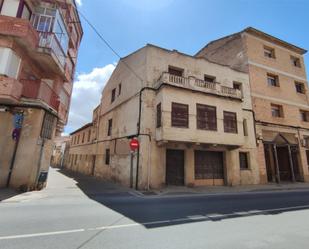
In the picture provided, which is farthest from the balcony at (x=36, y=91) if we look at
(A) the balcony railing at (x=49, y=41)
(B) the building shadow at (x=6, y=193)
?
(B) the building shadow at (x=6, y=193)

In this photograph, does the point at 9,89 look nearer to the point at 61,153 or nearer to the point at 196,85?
the point at 196,85

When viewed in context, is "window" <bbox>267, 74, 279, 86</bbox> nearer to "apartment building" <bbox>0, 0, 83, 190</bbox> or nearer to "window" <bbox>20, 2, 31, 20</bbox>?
"apartment building" <bbox>0, 0, 83, 190</bbox>

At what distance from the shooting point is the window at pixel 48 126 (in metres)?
11.1

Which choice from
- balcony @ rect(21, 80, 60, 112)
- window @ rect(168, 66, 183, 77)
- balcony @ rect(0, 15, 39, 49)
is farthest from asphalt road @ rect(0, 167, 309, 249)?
window @ rect(168, 66, 183, 77)

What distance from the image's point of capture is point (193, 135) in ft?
41.9

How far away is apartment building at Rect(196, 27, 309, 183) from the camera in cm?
1784

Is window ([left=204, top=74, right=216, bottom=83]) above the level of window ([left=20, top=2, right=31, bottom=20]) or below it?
below

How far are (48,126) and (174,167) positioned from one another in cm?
897

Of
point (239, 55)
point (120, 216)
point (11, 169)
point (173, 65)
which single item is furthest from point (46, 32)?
point (239, 55)

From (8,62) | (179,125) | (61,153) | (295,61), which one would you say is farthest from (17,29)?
(61,153)

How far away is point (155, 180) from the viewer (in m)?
12.5

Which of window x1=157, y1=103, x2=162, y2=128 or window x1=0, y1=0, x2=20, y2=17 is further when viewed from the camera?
window x1=157, y1=103, x2=162, y2=128

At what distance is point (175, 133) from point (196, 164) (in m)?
3.74

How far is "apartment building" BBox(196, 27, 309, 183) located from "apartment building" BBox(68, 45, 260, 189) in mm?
1737
